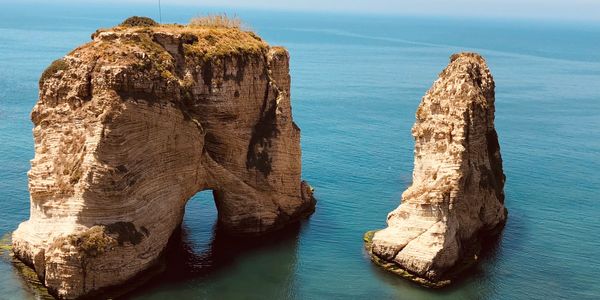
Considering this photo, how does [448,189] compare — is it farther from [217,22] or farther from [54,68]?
[54,68]

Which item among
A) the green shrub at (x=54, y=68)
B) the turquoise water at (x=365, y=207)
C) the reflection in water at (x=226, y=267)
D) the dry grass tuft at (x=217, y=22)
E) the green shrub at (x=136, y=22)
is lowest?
the reflection in water at (x=226, y=267)

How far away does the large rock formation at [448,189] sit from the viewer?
155 feet

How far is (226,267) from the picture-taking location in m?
48.8

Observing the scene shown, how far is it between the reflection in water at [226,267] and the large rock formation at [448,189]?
24.7ft

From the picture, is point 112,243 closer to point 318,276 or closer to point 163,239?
point 163,239

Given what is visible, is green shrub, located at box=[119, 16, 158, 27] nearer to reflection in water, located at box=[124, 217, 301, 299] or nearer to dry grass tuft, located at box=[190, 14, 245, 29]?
dry grass tuft, located at box=[190, 14, 245, 29]

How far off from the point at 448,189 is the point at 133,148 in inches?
906

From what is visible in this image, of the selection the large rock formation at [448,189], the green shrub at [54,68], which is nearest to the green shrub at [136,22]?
the green shrub at [54,68]

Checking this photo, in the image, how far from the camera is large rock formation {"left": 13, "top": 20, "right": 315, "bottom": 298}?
4178 cm

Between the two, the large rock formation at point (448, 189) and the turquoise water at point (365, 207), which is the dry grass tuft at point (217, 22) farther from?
the large rock formation at point (448, 189)

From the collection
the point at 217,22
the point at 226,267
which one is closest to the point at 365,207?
the point at 226,267

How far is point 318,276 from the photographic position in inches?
1889

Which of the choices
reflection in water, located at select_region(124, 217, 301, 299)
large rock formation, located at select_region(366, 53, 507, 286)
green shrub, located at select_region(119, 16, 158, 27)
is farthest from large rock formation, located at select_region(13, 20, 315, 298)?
large rock formation, located at select_region(366, 53, 507, 286)

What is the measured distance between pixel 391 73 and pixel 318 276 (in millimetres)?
116111
